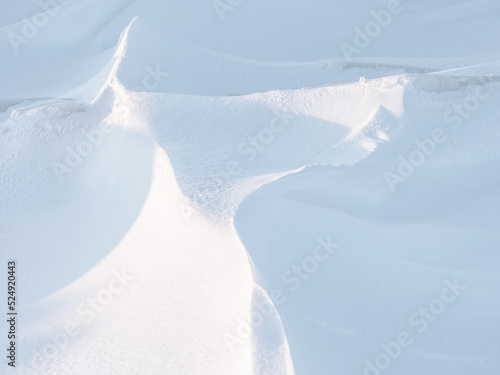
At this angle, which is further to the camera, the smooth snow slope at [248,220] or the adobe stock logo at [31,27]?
the adobe stock logo at [31,27]

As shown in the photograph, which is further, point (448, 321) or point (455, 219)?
point (455, 219)

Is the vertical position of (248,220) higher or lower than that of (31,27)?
lower

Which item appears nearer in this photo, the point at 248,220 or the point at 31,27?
the point at 248,220

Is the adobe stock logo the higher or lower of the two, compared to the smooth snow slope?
higher

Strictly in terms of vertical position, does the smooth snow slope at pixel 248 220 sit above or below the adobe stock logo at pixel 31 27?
below

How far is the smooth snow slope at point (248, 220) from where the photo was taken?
108 inches

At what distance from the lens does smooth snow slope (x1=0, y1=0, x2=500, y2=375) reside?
9.01ft

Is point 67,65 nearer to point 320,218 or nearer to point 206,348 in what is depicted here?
point 320,218

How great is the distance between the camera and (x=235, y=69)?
5121 mm

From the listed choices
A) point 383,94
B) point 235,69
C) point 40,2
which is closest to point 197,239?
point 383,94

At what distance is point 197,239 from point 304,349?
32.4 inches

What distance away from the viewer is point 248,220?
303cm

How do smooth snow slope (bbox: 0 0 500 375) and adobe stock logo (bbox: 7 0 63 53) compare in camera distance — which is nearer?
smooth snow slope (bbox: 0 0 500 375)

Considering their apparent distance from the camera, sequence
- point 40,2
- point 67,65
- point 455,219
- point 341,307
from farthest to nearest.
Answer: point 40,2
point 67,65
point 455,219
point 341,307
